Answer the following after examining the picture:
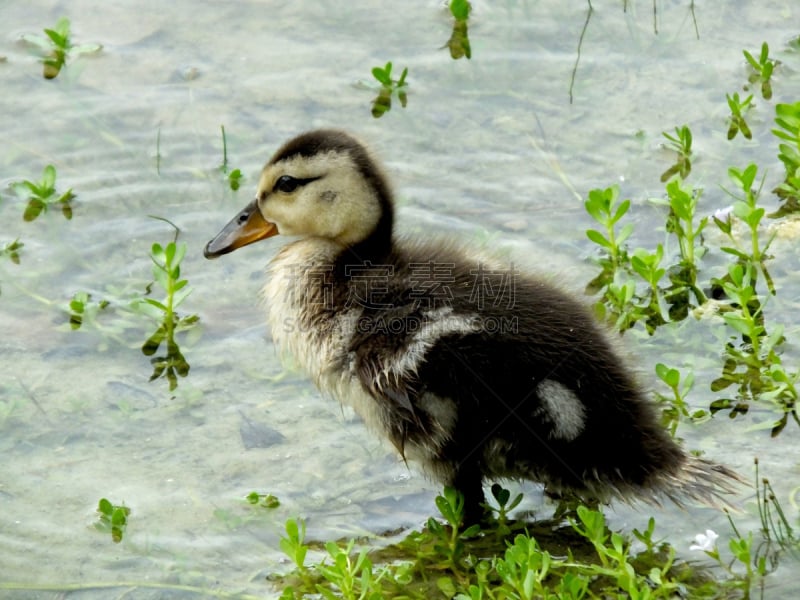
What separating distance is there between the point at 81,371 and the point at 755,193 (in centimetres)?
280

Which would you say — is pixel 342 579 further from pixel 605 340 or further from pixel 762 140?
pixel 762 140

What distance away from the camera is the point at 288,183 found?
183 inches

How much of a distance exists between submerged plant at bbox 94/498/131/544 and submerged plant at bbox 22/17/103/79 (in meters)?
3.16

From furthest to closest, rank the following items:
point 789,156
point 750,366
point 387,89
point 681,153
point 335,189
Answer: point 387,89 → point 681,153 → point 789,156 → point 750,366 → point 335,189

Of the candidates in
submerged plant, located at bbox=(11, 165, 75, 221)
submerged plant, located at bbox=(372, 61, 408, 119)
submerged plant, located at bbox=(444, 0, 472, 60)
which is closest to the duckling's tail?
submerged plant, located at bbox=(372, 61, 408, 119)

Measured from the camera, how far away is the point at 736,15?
6.97m

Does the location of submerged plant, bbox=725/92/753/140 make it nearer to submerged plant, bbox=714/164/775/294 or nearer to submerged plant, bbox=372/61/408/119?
submerged plant, bbox=714/164/775/294

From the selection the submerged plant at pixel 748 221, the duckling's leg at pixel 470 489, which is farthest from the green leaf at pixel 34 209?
the submerged plant at pixel 748 221

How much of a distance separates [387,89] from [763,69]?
1815 mm

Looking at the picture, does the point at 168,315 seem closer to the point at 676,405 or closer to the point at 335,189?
the point at 335,189

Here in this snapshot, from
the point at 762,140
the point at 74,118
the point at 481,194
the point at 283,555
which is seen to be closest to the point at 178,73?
the point at 74,118

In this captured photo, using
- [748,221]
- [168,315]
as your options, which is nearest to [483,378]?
[748,221]

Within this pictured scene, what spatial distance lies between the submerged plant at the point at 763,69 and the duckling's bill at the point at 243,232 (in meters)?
2.68

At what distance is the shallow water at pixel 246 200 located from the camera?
14.3ft
